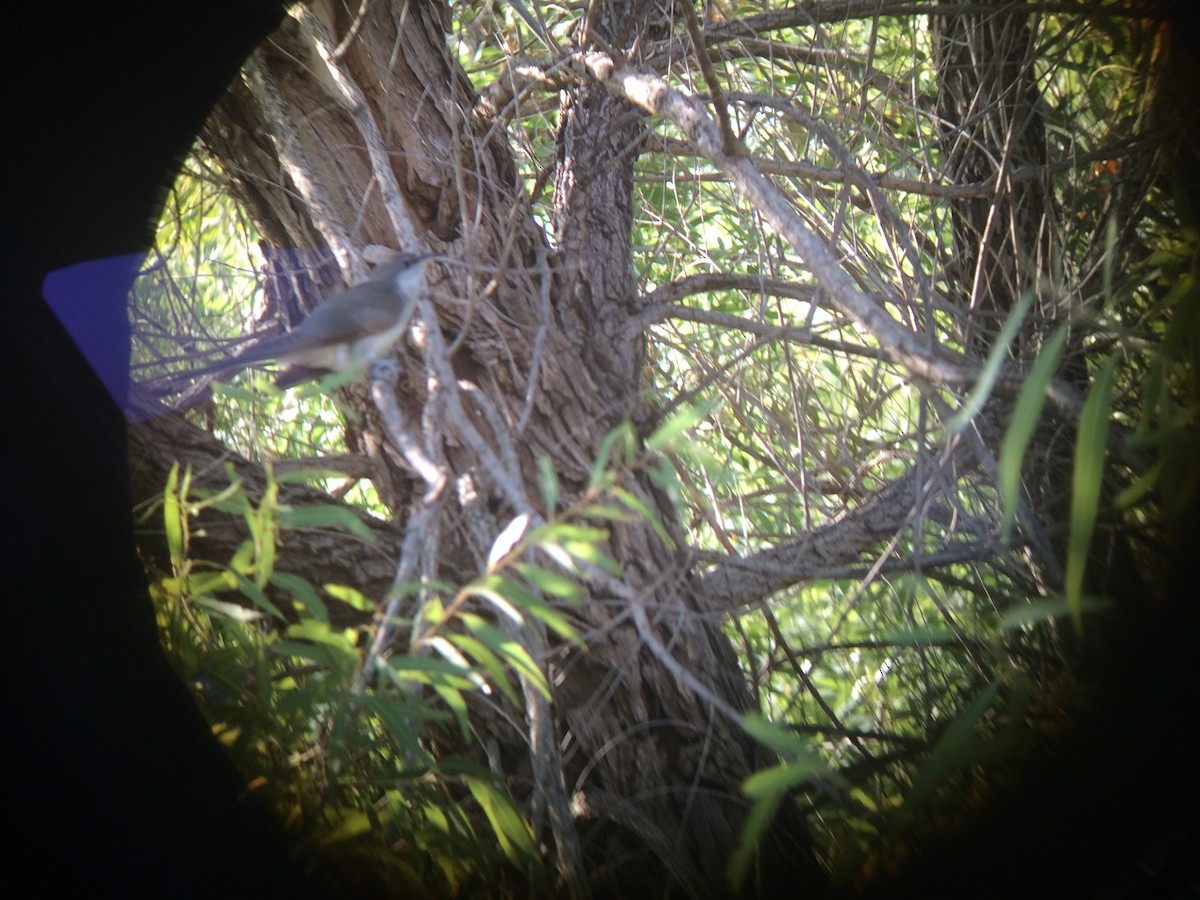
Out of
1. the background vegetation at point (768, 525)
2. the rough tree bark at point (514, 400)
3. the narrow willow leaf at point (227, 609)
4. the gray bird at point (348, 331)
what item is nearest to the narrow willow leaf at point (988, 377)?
the background vegetation at point (768, 525)

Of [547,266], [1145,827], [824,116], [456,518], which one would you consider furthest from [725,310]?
[1145,827]

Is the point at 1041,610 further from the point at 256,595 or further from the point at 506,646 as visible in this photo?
the point at 256,595

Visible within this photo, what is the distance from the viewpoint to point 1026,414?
0.52 m

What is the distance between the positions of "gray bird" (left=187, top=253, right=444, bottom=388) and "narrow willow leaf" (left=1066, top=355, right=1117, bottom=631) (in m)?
0.53

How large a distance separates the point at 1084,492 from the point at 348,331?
0.57m

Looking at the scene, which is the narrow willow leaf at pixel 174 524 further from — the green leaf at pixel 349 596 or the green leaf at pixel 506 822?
the green leaf at pixel 506 822

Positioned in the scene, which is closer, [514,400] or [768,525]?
[514,400]

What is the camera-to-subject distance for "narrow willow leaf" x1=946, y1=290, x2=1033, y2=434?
1.72ft

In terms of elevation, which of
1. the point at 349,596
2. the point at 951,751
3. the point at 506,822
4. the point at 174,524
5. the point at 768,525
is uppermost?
the point at 174,524

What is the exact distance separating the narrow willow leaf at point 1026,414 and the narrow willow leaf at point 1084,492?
3 cm

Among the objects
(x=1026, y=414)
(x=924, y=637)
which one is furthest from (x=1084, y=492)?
(x=924, y=637)

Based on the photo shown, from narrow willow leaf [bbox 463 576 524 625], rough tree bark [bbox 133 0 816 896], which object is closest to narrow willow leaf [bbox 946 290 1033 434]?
rough tree bark [bbox 133 0 816 896]

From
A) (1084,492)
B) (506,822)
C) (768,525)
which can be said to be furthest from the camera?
(768,525)

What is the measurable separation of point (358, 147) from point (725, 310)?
54 centimetres
